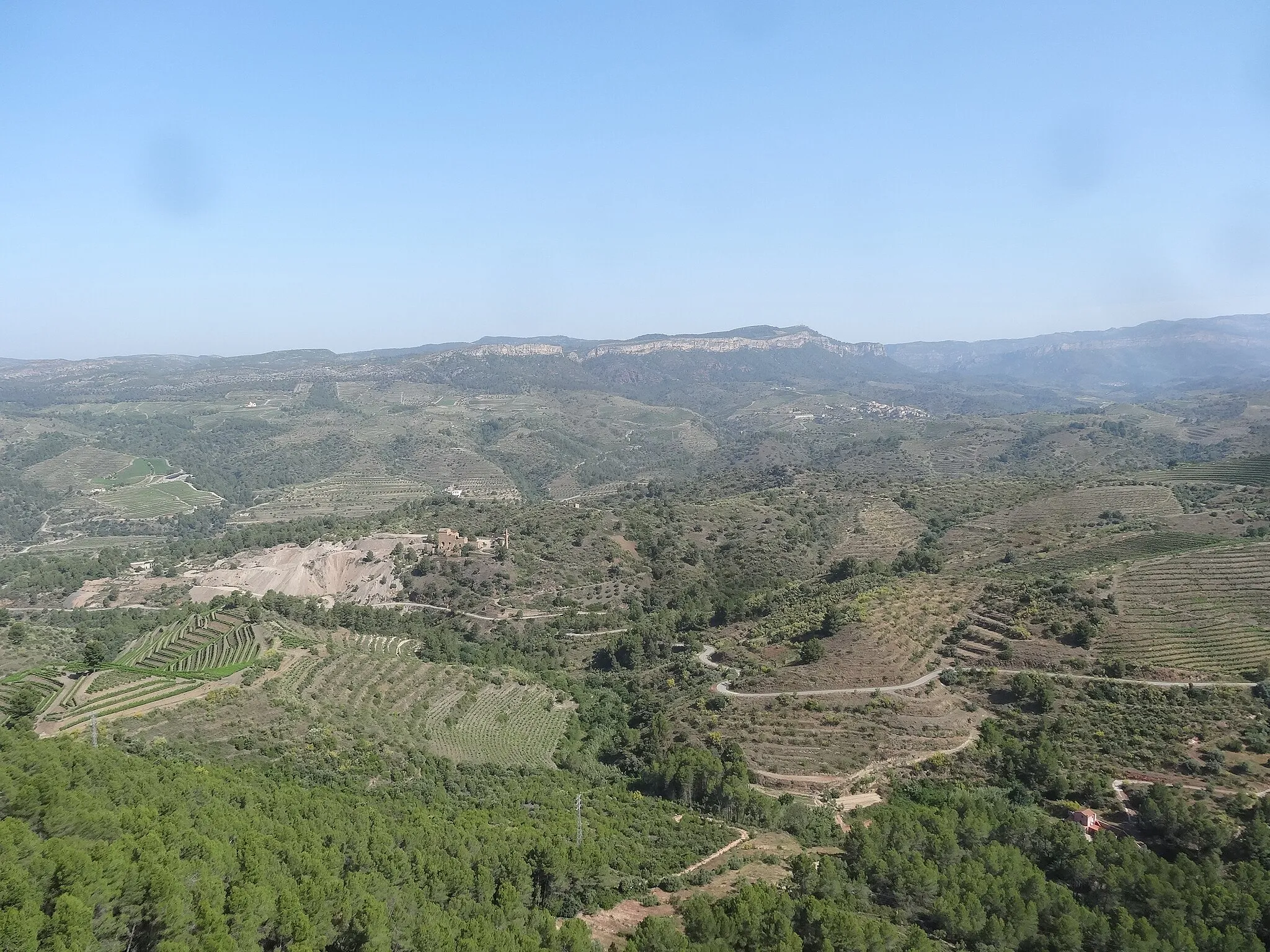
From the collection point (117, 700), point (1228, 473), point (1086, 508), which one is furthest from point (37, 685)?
point (1228, 473)

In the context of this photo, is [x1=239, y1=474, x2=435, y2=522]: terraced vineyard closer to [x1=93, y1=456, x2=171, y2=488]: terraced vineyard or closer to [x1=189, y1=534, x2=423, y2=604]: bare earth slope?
[x1=93, y1=456, x2=171, y2=488]: terraced vineyard

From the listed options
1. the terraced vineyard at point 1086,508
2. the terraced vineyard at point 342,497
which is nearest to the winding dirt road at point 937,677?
the terraced vineyard at point 1086,508

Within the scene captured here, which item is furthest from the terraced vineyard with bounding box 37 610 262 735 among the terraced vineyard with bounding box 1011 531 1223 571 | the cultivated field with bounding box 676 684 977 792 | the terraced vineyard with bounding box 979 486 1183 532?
the terraced vineyard with bounding box 979 486 1183 532

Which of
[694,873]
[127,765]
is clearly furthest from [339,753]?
[694,873]

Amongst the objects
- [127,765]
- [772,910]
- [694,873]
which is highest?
[127,765]

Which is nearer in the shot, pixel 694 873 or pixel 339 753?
pixel 694 873

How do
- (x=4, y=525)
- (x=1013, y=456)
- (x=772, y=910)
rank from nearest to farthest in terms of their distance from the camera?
(x=772, y=910), (x=4, y=525), (x=1013, y=456)

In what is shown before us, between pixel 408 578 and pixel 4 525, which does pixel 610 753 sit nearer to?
pixel 408 578
